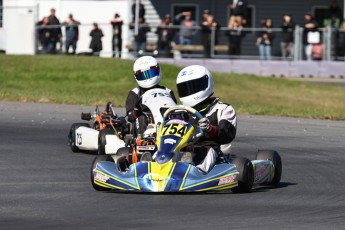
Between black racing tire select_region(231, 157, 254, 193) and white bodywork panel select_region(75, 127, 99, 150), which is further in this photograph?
white bodywork panel select_region(75, 127, 99, 150)

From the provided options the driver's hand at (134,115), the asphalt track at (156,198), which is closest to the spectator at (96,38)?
the asphalt track at (156,198)

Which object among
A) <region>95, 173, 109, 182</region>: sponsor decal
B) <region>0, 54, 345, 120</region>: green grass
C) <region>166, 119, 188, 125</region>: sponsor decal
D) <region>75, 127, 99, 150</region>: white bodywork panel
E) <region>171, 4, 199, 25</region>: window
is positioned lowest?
<region>0, 54, 345, 120</region>: green grass

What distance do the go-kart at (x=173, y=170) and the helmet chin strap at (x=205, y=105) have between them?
36 centimetres

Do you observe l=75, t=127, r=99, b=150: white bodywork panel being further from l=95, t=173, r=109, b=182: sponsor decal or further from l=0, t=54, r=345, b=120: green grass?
l=0, t=54, r=345, b=120: green grass

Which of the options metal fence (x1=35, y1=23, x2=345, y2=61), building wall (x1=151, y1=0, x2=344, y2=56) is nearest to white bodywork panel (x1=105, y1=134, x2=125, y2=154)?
metal fence (x1=35, y1=23, x2=345, y2=61)

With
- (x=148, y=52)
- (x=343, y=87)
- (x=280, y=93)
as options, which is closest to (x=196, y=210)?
(x=280, y=93)

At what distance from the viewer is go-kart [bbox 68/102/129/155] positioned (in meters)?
13.2

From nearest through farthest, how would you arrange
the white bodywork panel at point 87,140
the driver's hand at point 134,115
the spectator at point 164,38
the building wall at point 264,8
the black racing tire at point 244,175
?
the black racing tire at point 244,175 → the driver's hand at point 134,115 → the white bodywork panel at point 87,140 → the spectator at point 164,38 → the building wall at point 264,8

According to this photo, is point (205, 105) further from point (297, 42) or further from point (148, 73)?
point (297, 42)

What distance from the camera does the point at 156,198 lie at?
9.42m

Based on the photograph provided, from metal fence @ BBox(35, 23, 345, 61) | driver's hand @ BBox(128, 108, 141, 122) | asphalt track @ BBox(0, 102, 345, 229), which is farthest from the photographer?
metal fence @ BBox(35, 23, 345, 61)

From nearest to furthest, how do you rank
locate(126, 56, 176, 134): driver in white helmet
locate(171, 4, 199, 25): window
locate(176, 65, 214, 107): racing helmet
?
locate(176, 65, 214, 107): racing helmet, locate(126, 56, 176, 134): driver in white helmet, locate(171, 4, 199, 25): window

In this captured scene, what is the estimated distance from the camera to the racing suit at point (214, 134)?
9.95 meters

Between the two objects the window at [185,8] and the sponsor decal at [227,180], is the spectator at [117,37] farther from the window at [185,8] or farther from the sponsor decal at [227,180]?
the sponsor decal at [227,180]
